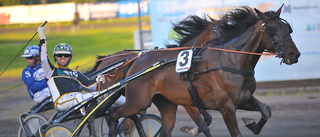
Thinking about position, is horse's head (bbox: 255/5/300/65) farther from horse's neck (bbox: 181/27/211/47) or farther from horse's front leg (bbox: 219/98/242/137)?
horse's neck (bbox: 181/27/211/47)

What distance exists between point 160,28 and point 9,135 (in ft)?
14.5

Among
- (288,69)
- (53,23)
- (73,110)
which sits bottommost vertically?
(53,23)

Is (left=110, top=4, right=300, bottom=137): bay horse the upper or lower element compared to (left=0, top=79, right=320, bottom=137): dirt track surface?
upper

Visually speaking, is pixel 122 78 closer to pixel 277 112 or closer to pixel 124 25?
pixel 277 112

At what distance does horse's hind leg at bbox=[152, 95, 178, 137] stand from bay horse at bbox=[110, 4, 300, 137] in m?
0.01

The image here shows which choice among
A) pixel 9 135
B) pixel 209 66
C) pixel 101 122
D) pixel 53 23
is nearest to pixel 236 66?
pixel 209 66

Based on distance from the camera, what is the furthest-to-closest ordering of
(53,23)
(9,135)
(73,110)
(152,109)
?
(53,23) < (152,109) < (9,135) < (73,110)

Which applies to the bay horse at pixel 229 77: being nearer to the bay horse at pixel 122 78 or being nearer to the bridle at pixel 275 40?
the bridle at pixel 275 40

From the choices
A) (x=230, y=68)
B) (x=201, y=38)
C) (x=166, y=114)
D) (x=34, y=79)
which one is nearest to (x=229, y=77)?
(x=230, y=68)

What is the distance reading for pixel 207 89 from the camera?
495cm

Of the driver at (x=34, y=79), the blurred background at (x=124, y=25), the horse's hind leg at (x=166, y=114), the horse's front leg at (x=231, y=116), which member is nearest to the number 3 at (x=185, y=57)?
the horse's front leg at (x=231, y=116)

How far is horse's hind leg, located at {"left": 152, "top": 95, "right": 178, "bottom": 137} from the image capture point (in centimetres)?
549

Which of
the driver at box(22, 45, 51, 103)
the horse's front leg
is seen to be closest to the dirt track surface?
the driver at box(22, 45, 51, 103)

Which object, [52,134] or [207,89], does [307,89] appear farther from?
[52,134]
